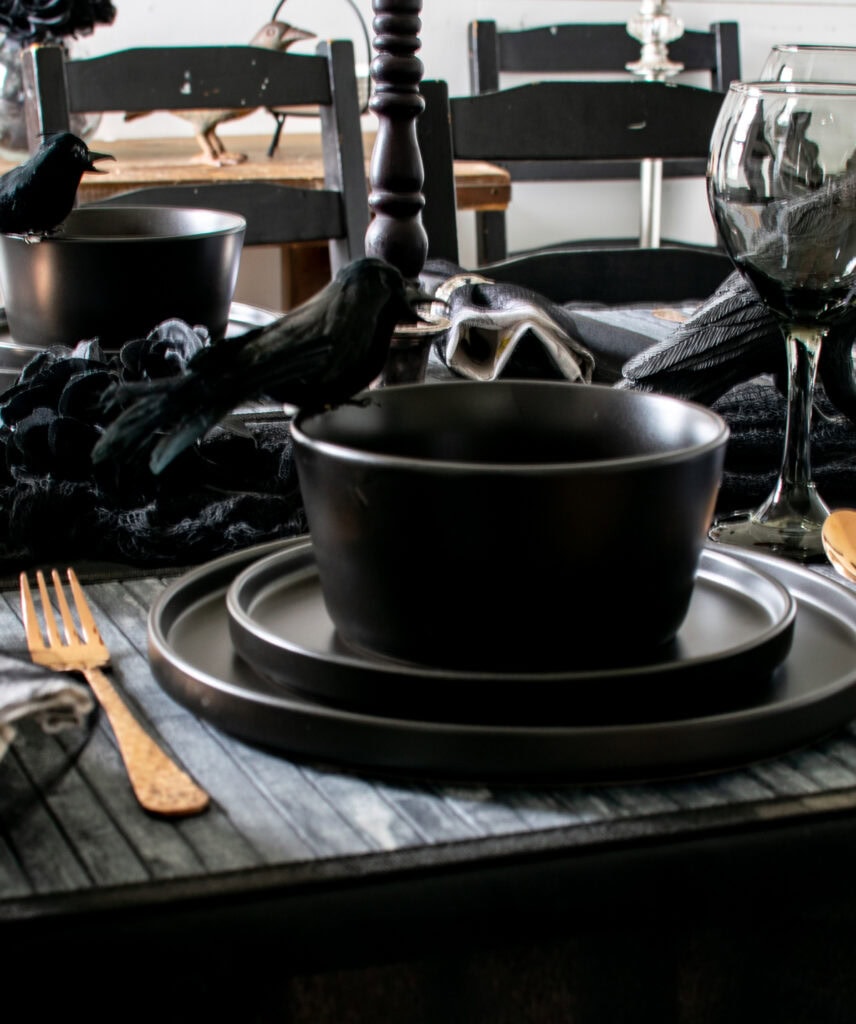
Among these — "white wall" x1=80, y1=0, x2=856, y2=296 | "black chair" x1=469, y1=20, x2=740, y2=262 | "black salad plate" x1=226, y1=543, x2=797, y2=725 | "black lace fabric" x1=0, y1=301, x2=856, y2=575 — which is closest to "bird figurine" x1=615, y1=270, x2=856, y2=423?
"black lace fabric" x1=0, y1=301, x2=856, y2=575

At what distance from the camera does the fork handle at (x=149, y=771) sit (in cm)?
32

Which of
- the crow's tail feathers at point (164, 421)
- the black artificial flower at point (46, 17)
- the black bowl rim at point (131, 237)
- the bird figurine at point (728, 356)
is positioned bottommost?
the bird figurine at point (728, 356)

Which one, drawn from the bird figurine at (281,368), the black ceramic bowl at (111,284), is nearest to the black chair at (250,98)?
the black ceramic bowl at (111,284)

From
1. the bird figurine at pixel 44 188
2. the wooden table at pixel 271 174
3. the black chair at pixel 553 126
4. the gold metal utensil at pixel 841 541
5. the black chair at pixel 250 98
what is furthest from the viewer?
the wooden table at pixel 271 174

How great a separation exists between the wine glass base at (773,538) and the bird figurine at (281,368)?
0.21 m

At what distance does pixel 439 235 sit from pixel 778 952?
3.03ft

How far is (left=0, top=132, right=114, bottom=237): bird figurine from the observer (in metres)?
0.62

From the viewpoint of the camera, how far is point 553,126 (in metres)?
1.37

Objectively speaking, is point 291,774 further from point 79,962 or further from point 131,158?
point 131,158

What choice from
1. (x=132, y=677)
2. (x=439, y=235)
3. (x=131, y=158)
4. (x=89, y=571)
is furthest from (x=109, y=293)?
(x=131, y=158)

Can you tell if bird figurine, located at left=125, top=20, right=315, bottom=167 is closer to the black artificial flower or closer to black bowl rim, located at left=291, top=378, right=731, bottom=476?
the black artificial flower

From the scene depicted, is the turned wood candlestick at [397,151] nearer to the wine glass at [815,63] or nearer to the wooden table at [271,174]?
the wine glass at [815,63]

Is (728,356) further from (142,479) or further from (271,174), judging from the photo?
(271,174)

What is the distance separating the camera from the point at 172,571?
0.51m
